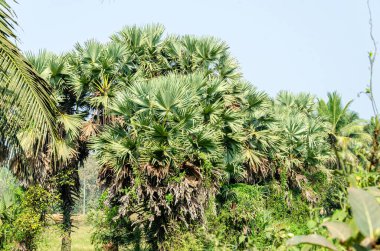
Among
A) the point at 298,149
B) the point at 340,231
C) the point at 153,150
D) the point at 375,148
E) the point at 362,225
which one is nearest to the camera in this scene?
the point at 362,225

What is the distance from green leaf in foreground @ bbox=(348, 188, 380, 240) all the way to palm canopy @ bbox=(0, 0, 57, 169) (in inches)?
242

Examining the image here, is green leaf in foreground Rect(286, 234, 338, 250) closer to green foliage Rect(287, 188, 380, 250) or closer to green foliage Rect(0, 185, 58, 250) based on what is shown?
green foliage Rect(287, 188, 380, 250)

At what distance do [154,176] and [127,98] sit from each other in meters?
2.56

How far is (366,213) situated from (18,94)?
644cm

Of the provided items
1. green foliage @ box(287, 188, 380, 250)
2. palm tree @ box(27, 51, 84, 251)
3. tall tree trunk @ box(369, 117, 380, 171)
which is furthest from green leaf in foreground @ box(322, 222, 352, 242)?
palm tree @ box(27, 51, 84, 251)

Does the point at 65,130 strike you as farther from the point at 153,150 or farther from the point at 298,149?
the point at 298,149

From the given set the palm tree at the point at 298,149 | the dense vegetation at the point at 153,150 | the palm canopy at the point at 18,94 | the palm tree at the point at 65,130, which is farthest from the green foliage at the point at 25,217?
the palm tree at the point at 298,149

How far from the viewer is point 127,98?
15109mm

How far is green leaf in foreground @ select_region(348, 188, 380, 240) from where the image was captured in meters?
0.93

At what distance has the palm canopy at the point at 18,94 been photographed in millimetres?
6629

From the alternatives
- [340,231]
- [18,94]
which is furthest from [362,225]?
[18,94]

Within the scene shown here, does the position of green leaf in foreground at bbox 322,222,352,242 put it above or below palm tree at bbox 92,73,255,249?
below

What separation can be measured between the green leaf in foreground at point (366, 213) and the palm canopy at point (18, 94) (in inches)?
242

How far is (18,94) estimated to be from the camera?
678 centimetres
